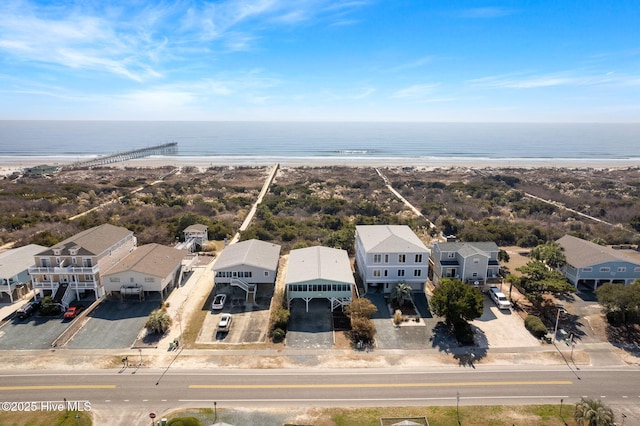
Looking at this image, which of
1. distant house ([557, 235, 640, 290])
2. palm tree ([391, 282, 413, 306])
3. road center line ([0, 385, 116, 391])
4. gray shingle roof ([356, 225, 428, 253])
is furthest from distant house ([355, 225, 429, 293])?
road center line ([0, 385, 116, 391])

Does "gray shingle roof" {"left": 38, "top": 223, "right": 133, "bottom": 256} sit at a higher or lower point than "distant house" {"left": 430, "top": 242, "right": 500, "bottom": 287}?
higher

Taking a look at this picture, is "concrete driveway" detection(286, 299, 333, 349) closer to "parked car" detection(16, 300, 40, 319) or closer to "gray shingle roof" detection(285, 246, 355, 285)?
"gray shingle roof" detection(285, 246, 355, 285)

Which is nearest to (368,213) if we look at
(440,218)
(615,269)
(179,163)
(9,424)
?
(440,218)

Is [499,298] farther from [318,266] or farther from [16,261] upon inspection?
[16,261]

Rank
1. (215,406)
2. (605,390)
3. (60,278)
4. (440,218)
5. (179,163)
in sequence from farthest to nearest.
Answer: (179,163)
(440,218)
(60,278)
(605,390)
(215,406)

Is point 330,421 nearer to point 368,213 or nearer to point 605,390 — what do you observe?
point 605,390

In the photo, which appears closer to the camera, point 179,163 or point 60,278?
point 60,278

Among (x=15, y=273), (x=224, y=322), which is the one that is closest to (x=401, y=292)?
(x=224, y=322)
